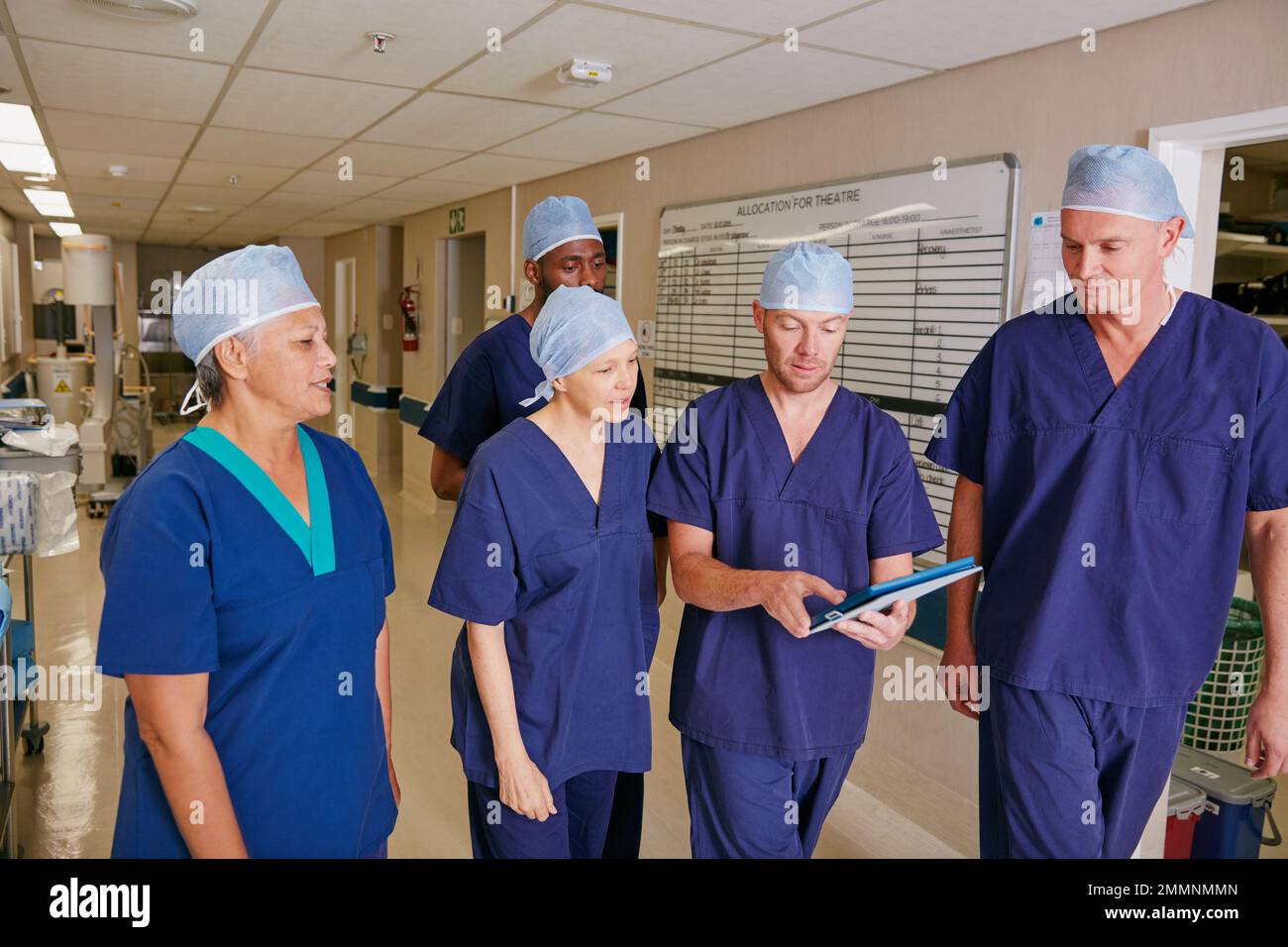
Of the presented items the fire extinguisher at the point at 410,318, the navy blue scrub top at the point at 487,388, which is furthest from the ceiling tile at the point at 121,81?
the fire extinguisher at the point at 410,318

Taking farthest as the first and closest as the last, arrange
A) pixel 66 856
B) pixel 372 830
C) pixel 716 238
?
1. pixel 716 238
2. pixel 66 856
3. pixel 372 830

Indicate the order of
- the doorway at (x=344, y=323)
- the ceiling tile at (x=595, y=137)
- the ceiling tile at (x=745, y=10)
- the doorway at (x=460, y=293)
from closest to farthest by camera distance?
1. the ceiling tile at (x=745, y=10)
2. the ceiling tile at (x=595, y=137)
3. the doorway at (x=460, y=293)
4. the doorway at (x=344, y=323)

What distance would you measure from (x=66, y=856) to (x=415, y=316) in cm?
586

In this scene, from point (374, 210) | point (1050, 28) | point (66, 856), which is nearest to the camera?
point (1050, 28)

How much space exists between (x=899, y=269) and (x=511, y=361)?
150cm

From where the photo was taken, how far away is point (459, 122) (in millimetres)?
4129

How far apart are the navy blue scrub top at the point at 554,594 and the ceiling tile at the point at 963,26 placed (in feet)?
4.76

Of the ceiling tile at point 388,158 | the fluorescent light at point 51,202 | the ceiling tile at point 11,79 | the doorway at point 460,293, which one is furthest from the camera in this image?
the doorway at point 460,293

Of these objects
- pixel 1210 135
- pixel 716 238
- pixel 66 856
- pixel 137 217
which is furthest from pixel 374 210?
pixel 1210 135

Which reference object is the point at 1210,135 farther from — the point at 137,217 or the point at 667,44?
the point at 137,217

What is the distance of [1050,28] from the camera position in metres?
2.52

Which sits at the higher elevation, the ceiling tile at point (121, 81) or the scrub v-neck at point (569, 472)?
the ceiling tile at point (121, 81)

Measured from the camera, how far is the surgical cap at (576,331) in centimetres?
174

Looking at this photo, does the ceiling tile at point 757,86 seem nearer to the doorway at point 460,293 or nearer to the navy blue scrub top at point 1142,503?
the navy blue scrub top at point 1142,503
